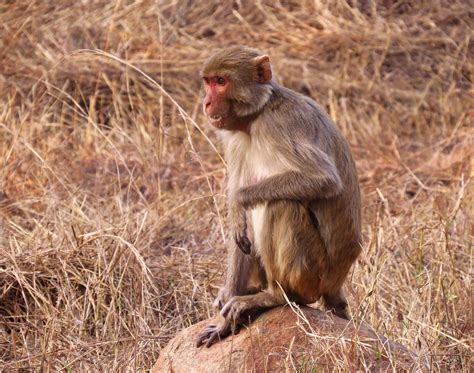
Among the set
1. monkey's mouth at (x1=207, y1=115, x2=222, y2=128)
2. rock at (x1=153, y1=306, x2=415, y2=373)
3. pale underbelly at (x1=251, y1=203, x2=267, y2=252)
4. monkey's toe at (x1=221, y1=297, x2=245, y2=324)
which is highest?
monkey's mouth at (x1=207, y1=115, x2=222, y2=128)

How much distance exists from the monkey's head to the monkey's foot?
3.10 feet

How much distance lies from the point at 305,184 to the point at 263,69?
63cm

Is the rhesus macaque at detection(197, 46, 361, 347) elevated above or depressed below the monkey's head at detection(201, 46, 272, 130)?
below

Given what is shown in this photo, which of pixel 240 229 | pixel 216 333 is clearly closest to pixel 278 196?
pixel 240 229

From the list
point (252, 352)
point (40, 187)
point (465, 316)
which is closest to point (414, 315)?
point (465, 316)

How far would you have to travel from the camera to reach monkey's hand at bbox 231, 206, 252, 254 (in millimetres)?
4648

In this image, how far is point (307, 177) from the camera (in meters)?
4.60

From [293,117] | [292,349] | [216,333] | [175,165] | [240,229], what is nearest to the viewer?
[292,349]

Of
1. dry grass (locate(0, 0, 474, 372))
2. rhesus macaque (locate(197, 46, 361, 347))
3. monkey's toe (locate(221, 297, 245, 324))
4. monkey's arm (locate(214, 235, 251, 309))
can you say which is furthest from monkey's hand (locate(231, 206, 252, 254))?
dry grass (locate(0, 0, 474, 372))

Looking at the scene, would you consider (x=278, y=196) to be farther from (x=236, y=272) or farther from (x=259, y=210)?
(x=236, y=272)

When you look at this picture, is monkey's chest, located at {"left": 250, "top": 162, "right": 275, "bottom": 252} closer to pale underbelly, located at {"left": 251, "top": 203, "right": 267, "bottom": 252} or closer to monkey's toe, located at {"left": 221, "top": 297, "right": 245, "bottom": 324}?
pale underbelly, located at {"left": 251, "top": 203, "right": 267, "bottom": 252}

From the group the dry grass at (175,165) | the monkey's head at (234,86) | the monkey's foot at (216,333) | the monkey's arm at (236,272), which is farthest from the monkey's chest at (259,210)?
the dry grass at (175,165)

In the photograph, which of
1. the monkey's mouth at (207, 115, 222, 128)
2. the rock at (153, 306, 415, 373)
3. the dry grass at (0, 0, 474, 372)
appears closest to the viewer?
the rock at (153, 306, 415, 373)

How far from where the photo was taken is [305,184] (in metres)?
4.61
